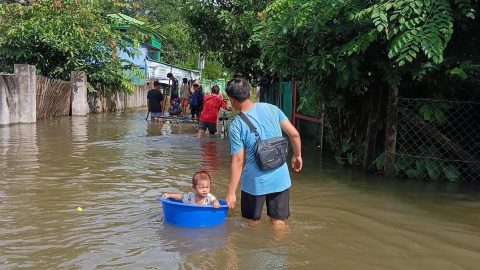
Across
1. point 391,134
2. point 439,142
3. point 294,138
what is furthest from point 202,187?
point 439,142

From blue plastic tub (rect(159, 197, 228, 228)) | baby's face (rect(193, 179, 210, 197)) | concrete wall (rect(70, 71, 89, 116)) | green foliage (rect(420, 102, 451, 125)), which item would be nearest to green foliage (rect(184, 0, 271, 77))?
concrete wall (rect(70, 71, 89, 116))

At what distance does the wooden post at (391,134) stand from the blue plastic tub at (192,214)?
388 cm

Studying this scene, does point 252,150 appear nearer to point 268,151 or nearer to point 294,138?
point 268,151

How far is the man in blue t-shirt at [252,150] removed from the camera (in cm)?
489

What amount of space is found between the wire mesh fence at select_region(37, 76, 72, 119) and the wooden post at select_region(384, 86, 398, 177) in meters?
14.1

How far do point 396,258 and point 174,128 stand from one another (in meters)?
13.5

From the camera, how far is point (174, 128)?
17688 millimetres

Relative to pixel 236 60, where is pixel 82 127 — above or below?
below

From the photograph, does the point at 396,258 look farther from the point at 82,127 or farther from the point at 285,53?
the point at 82,127

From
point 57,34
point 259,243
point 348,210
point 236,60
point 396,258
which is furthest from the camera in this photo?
point 57,34

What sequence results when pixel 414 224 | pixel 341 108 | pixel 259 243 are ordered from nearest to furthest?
pixel 259 243
pixel 414 224
pixel 341 108

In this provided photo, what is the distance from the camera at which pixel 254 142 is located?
16.1 feet

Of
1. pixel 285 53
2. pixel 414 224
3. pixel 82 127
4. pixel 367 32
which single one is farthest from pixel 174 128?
pixel 414 224

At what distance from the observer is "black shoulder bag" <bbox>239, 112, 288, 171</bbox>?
484cm
